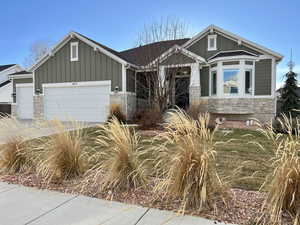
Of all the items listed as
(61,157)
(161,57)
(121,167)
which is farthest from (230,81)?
(61,157)

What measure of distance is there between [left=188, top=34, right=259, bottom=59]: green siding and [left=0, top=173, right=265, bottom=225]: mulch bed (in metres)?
12.8

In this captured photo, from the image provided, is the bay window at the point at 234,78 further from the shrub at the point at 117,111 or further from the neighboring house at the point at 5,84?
the neighboring house at the point at 5,84

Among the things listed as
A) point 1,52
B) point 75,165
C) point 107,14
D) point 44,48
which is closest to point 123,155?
point 75,165

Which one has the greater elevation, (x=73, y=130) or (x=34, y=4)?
(x=34, y=4)

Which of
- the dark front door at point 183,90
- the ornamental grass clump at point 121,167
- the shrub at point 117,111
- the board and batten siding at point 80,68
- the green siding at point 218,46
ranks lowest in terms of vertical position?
the ornamental grass clump at point 121,167

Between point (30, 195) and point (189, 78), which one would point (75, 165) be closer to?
point (30, 195)

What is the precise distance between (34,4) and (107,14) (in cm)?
421

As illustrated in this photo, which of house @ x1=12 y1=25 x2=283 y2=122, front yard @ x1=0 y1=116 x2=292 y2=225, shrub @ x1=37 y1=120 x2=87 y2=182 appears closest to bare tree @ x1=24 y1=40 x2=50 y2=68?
house @ x1=12 y1=25 x2=283 y2=122

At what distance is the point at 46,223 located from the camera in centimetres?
285

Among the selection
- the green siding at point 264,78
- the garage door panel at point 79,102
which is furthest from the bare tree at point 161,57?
the green siding at point 264,78

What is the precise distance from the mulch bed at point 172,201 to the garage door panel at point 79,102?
34.9 feet

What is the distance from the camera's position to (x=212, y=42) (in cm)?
1520

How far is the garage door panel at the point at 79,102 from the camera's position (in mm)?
14773

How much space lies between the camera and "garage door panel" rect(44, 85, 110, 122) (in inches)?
582
